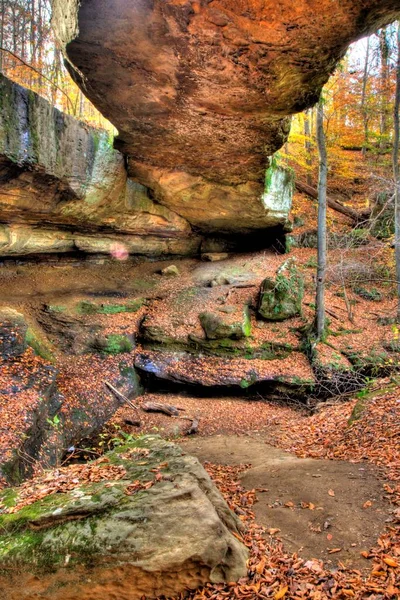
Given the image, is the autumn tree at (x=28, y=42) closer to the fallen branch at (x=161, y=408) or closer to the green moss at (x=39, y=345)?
the green moss at (x=39, y=345)

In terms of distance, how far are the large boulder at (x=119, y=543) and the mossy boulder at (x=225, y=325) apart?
8027mm

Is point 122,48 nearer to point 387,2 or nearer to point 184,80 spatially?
point 184,80

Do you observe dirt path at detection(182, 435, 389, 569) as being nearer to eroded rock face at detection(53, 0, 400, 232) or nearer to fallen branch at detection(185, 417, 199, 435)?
fallen branch at detection(185, 417, 199, 435)

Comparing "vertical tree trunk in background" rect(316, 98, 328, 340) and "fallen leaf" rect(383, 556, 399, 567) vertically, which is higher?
"vertical tree trunk in background" rect(316, 98, 328, 340)

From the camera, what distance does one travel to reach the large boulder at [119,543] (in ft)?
9.77

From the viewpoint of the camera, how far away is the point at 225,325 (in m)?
11.7

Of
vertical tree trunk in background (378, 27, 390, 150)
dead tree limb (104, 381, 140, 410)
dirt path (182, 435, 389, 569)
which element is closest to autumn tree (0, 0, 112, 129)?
dead tree limb (104, 381, 140, 410)

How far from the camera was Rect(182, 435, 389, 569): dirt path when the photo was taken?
354cm

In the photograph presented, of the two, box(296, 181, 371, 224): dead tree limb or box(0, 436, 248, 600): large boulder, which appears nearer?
box(0, 436, 248, 600): large boulder

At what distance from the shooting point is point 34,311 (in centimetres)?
1114

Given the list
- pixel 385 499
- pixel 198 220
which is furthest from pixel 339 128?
pixel 385 499

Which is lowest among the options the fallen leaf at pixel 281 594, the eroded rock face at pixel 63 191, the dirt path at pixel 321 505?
the dirt path at pixel 321 505

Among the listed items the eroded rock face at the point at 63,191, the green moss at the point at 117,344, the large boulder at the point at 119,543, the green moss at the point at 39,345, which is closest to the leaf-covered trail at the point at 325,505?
the large boulder at the point at 119,543

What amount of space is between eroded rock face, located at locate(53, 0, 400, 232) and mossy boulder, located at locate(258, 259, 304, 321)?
13.6 feet
